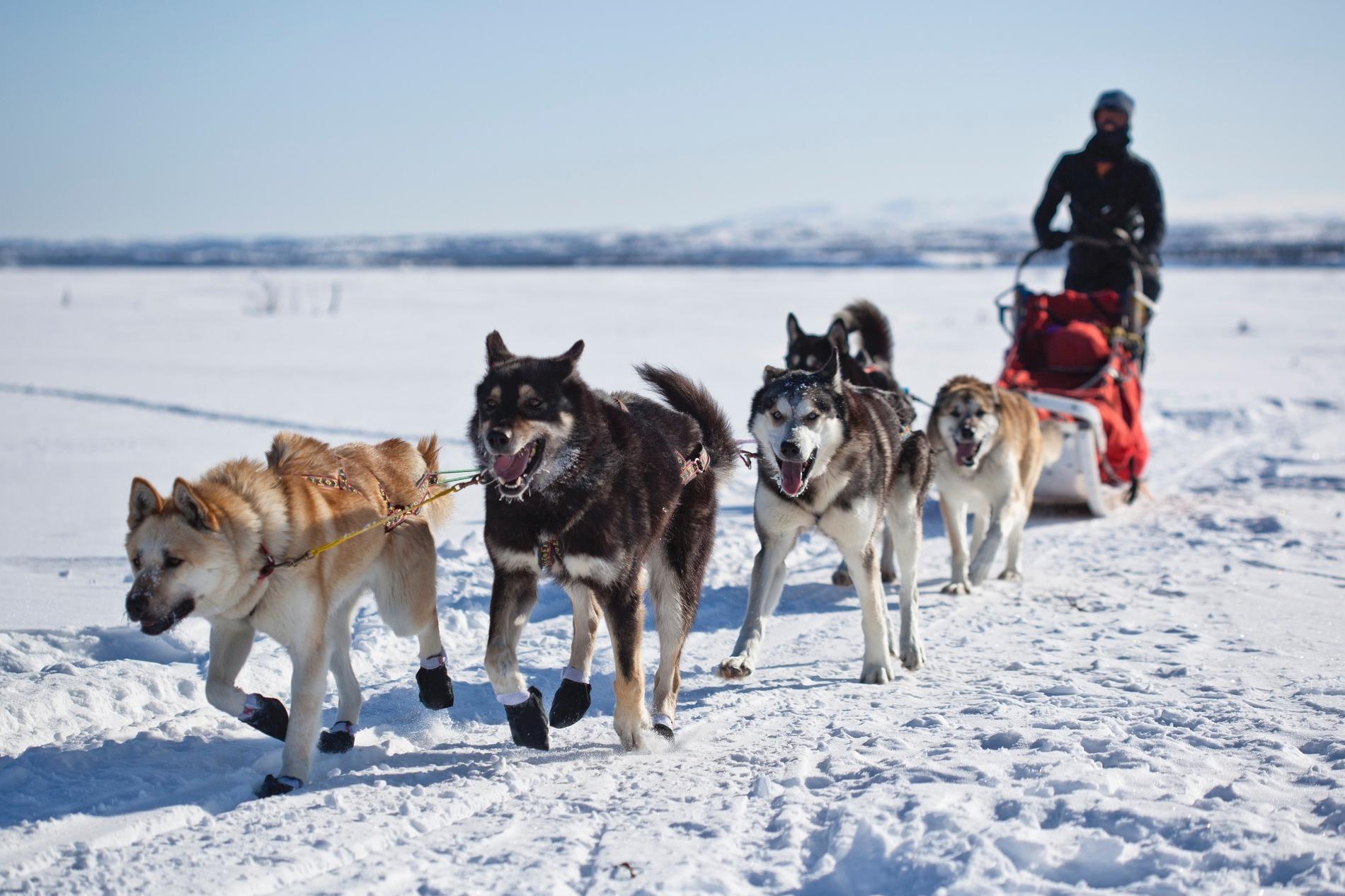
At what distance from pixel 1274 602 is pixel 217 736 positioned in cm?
436

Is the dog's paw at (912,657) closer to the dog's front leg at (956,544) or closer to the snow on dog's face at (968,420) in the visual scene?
the dog's front leg at (956,544)

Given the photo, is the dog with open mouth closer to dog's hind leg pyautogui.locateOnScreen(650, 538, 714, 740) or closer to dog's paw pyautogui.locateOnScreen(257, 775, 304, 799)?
dog's hind leg pyautogui.locateOnScreen(650, 538, 714, 740)

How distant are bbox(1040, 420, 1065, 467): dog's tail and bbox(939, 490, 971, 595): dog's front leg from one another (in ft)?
3.22

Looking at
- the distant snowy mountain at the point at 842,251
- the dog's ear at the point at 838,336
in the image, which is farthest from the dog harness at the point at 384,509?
the distant snowy mountain at the point at 842,251

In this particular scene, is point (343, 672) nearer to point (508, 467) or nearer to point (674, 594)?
point (508, 467)

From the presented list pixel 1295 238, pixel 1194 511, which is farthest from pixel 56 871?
pixel 1295 238

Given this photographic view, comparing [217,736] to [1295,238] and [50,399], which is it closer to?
[50,399]

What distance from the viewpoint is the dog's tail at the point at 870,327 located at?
19.1 ft

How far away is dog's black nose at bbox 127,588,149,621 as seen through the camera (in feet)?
9.43

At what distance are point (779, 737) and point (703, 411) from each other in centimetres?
117

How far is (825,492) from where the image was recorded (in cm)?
406

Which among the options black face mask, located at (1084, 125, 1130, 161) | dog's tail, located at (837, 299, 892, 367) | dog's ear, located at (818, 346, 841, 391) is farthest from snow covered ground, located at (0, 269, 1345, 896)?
black face mask, located at (1084, 125, 1130, 161)

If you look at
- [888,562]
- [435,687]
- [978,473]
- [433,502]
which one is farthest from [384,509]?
[978,473]

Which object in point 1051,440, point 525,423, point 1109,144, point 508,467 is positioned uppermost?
point 1109,144
